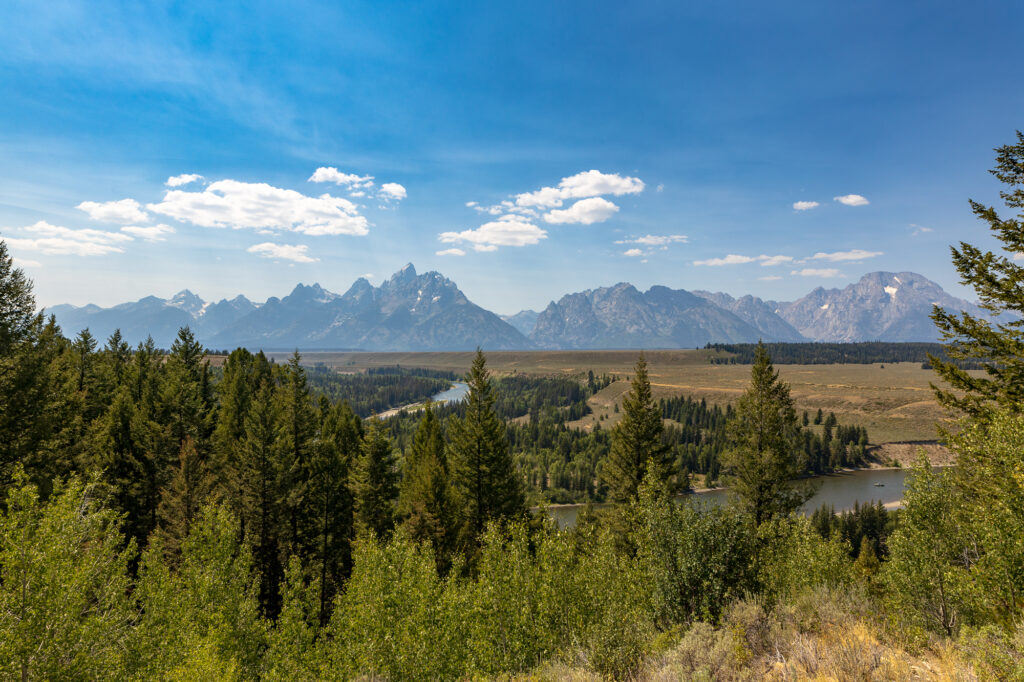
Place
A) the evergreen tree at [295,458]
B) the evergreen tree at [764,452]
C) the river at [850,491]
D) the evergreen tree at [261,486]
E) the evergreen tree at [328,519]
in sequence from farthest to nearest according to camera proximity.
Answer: the river at [850,491], the evergreen tree at [328,519], the evergreen tree at [295,458], the evergreen tree at [261,486], the evergreen tree at [764,452]

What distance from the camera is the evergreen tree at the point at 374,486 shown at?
3441 centimetres

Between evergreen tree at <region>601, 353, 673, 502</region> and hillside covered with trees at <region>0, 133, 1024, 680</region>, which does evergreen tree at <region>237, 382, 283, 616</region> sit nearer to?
hillside covered with trees at <region>0, 133, 1024, 680</region>

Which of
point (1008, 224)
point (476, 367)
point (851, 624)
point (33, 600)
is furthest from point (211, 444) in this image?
point (1008, 224)

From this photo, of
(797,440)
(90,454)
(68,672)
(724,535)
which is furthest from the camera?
(90,454)

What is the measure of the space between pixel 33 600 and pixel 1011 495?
2814 centimetres

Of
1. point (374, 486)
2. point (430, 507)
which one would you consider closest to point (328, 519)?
point (374, 486)

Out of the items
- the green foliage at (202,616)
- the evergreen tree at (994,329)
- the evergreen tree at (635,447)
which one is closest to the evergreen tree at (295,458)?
the green foliage at (202,616)

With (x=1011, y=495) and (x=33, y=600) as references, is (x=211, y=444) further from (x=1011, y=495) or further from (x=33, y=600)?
(x=1011, y=495)

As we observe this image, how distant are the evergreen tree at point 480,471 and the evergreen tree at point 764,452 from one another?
52.6ft

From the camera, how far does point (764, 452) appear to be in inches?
1070

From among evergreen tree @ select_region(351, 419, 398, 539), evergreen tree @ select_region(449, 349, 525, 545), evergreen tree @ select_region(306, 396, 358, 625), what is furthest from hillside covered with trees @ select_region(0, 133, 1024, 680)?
evergreen tree @ select_region(306, 396, 358, 625)

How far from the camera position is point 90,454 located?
32.7 meters

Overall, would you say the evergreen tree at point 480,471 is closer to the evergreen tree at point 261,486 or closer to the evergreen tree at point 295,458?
the evergreen tree at point 295,458

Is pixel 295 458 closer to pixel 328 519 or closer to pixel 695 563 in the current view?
pixel 328 519
